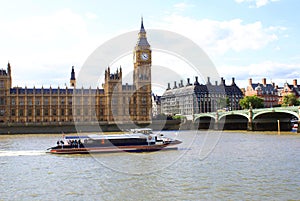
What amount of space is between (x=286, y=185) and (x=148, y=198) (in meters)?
7.06

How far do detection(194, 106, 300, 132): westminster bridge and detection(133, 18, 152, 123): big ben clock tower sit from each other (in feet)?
41.0

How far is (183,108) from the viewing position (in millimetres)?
118500

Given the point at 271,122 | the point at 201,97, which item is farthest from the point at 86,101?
the point at 201,97

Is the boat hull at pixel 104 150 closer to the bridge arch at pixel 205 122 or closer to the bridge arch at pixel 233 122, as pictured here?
the bridge arch at pixel 233 122

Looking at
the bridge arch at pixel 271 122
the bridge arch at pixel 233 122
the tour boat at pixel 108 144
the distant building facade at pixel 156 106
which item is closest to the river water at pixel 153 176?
the tour boat at pixel 108 144

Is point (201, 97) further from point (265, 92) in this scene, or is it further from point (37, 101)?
point (37, 101)

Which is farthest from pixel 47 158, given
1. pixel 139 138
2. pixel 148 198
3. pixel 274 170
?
pixel 274 170

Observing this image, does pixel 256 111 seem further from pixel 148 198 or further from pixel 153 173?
pixel 148 198

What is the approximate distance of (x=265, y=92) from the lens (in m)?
111

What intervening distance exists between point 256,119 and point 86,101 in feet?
125

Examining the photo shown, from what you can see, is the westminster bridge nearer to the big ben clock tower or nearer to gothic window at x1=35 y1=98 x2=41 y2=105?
the big ben clock tower

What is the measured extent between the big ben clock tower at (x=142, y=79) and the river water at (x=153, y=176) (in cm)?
5630

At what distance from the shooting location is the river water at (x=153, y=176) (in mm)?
17391

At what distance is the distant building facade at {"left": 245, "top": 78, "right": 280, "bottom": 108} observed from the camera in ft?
361
